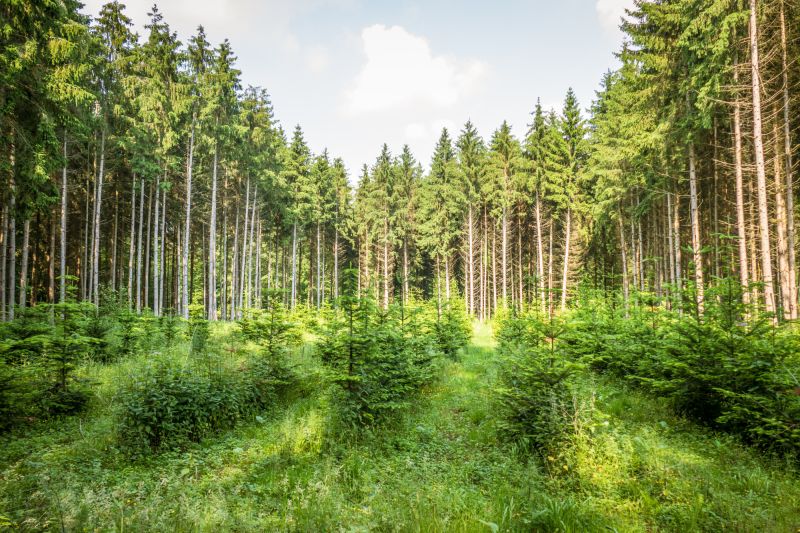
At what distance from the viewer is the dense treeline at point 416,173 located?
10.5 meters

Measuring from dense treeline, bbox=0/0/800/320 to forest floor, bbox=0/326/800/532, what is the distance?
271 cm

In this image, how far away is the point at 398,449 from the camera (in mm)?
5680

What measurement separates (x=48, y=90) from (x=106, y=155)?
1271 cm

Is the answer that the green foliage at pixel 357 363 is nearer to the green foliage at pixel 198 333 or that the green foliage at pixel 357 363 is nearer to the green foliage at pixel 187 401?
the green foliage at pixel 187 401

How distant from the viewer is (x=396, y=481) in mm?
4367

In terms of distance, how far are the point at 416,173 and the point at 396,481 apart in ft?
133

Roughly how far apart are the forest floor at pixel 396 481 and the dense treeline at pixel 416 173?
2.71 meters

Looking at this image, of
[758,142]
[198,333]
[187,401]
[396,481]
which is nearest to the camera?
[396,481]

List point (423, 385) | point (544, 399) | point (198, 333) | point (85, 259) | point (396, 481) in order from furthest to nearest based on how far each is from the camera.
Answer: point (85, 259), point (198, 333), point (423, 385), point (544, 399), point (396, 481)

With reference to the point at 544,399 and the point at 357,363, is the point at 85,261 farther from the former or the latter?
the point at 544,399

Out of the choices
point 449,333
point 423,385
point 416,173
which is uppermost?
point 416,173

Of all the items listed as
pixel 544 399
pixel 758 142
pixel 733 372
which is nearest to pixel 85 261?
pixel 544 399

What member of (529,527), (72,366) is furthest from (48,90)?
(529,527)

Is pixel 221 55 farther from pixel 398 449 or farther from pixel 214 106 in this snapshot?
pixel 398 449
